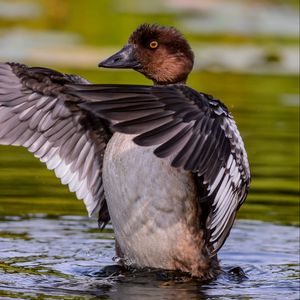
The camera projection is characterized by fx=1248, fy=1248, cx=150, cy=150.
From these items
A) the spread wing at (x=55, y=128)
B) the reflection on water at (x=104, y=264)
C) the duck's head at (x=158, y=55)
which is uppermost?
the duck's head at (x=158, y=55)

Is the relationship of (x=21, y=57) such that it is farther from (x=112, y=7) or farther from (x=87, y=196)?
(x=87, y=196)

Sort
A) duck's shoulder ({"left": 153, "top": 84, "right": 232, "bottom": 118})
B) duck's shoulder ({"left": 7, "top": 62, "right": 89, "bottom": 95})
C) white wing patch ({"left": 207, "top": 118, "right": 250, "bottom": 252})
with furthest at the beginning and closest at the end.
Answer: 1. duck's shoulder ({"left": 7, "top": 62, "right": 89, "bottom": 95})
2. white wing patch ({"left": 207, "top": 118, "right": 250, "bottom": 252})
3. duck's shoulder ({"left": 153, "top": 84, "right": 232, "bottom": 118})

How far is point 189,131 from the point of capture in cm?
750

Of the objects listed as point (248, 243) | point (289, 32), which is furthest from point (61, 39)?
point (248, 243)

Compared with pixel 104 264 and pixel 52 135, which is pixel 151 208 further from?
pixel 52 135

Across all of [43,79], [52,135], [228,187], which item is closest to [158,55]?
[43,79]

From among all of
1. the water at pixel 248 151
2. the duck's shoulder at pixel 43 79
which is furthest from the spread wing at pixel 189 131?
the duck's shoulder at pixel 43 79

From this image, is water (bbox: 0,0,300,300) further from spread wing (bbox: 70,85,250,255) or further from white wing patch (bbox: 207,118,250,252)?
spread wing (bbox: 70,85,250,255)

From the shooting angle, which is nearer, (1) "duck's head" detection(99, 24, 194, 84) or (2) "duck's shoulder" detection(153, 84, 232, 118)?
(2) "duck's shoulder" detection(153, 84, 232, 118)

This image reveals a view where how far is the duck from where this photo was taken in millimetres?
7352

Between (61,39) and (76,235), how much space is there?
1200 centimetres

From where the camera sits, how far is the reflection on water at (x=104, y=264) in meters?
8.10

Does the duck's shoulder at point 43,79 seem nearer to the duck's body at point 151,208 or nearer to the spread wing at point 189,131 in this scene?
the duck's body at point 151,208

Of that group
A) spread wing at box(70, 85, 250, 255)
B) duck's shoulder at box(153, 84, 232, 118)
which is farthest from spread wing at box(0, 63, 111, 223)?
duck's shoulder at box(153, 84, 232, 118)
